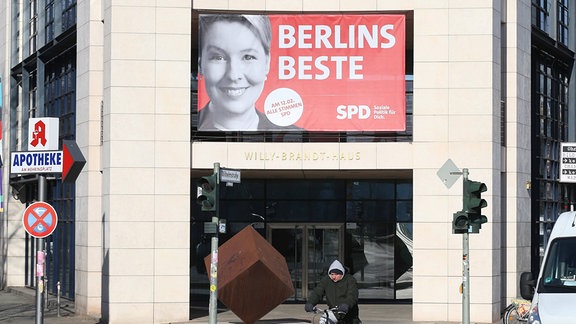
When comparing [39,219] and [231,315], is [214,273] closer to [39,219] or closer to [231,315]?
[39,219]

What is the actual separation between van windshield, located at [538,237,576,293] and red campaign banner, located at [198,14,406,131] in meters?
13.3

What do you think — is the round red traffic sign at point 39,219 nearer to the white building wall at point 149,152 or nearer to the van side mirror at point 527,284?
the van side mirror at point 527,284

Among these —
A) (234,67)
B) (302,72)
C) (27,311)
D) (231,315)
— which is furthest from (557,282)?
(27,311)

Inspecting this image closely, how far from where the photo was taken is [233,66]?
96.9ft

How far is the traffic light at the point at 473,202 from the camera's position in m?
22.1

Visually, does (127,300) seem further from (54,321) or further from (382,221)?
(382,221)

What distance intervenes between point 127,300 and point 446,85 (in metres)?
9.44

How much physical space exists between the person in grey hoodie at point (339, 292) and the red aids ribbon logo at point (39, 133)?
5.93 metres

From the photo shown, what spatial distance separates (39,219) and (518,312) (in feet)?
35.8

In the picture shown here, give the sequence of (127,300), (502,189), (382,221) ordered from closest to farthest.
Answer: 1. (127,300)
2. (502,189)
3. (382,221)

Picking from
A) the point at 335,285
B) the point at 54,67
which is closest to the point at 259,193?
the point at 54,67

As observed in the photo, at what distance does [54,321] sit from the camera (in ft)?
98.0

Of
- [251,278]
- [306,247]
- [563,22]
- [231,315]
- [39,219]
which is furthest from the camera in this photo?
[563,22]

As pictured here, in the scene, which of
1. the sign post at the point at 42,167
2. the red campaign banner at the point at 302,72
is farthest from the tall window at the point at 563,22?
the sign post at the point at 42,167
